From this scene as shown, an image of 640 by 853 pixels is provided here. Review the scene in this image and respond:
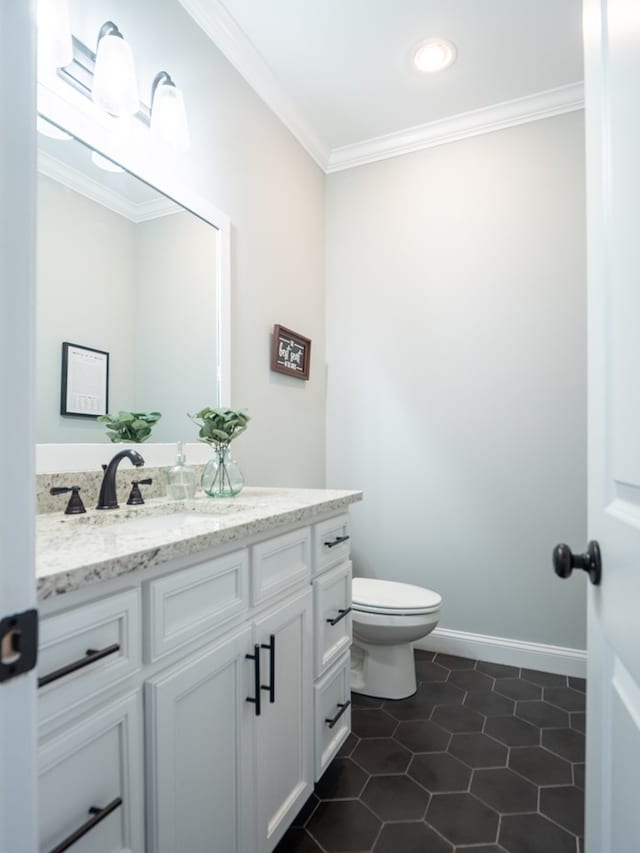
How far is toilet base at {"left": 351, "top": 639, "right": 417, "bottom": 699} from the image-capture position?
2.01 m

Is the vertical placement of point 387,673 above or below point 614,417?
below

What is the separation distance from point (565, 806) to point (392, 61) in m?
2.81

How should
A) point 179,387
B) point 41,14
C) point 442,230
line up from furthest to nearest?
point 442,230
point 179,387
point 41,14

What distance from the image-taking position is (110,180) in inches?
56.2

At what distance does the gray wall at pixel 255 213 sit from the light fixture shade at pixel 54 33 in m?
0.10

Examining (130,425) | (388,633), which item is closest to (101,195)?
(130,425)

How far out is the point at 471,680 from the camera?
7.12 ft

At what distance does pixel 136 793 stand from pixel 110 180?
60.0 inches

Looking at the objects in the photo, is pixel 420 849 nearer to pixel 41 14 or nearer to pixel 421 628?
pixel 421 628

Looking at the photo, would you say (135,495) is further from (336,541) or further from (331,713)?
(331,713)

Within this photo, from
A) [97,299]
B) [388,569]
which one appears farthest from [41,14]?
[388,569]

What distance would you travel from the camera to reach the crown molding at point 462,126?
7.32 ft

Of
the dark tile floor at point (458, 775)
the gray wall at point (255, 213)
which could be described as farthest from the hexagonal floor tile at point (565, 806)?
the gray wall at point (255, 213)

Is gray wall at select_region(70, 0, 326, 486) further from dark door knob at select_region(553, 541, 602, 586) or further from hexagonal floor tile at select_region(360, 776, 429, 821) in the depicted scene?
dark door knob at select_region(553, 541, 602, 586)
